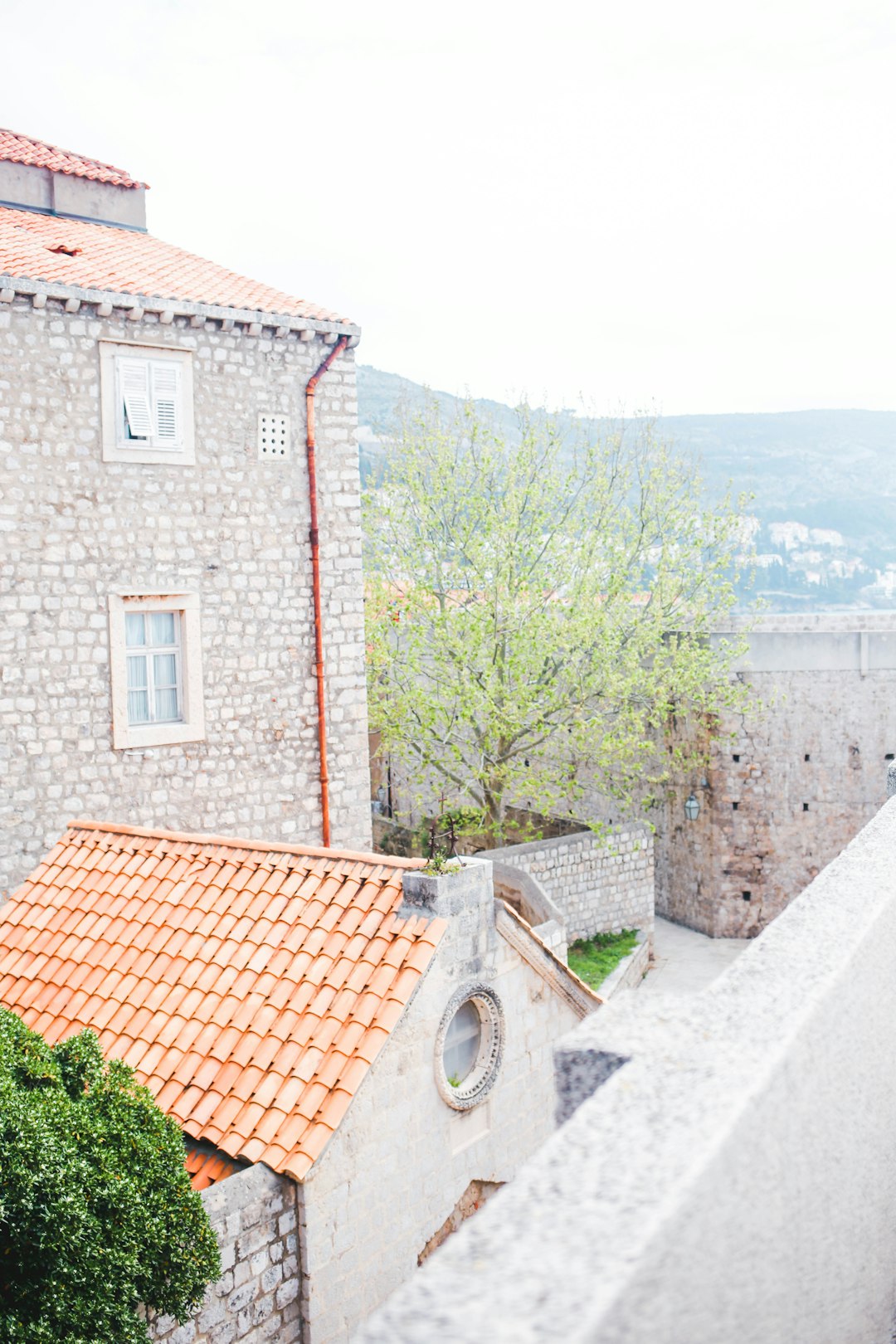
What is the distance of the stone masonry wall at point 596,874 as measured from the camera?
16.2 meters

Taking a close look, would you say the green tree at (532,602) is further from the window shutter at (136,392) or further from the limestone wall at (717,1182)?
the limestone wall at (717,1182)

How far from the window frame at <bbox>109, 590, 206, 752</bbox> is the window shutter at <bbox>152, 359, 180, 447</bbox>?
1.69m

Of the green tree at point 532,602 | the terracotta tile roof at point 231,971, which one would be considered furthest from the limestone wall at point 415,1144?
the green tree at point 532,602

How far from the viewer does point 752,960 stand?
84.7 inches

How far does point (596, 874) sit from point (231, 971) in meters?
11.0

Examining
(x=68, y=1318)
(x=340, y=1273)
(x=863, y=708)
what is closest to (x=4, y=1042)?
(x=68, y=1318)

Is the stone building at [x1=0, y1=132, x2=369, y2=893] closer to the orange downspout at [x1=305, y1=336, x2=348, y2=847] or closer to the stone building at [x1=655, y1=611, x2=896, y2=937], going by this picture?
the orange downspout at [x1=305, y1=336, x2=348, y2=847]

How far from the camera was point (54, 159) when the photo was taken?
45.5 ft

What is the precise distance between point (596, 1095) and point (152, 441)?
33.9 feet

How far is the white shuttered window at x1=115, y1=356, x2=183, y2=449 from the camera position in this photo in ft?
35.0

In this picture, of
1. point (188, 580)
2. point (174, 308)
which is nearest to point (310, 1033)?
point (188, 580)

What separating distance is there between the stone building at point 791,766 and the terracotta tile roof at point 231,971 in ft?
43.5

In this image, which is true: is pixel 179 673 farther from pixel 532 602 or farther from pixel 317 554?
pixel 532 602

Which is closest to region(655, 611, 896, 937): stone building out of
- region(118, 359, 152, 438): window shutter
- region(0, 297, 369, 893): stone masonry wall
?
region(0, 297, 369, 893): stone masonry wall
